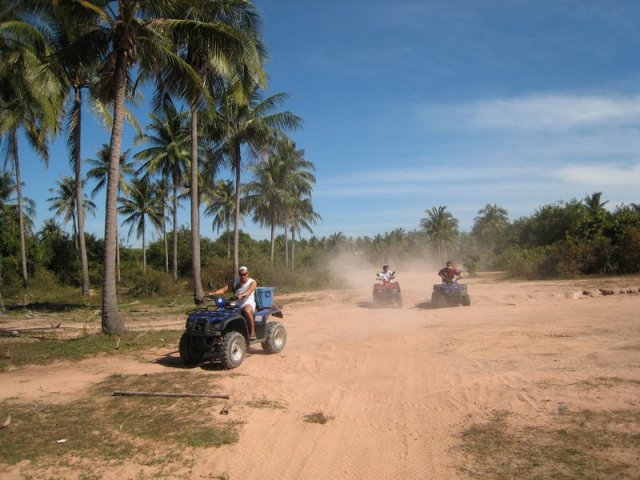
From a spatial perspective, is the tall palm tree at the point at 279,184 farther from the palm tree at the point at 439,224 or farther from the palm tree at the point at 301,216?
the palm tree at the point at 439,224

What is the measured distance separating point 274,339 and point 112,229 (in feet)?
15.8

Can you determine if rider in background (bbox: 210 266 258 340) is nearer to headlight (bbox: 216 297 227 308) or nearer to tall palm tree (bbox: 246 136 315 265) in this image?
headlight (bbox: 216 297 227 308)

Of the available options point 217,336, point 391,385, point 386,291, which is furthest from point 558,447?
point 386,291

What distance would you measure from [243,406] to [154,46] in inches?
370

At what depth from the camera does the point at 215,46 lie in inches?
513

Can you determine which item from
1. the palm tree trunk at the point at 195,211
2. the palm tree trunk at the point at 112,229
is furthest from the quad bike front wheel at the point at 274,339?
the palm tree trunk at the point at 195,211

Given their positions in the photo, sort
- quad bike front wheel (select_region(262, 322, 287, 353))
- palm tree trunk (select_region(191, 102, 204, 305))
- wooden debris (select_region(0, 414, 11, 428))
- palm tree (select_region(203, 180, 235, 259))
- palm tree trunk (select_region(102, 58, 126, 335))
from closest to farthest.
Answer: wooden debris (select_region(0, 414, 11, 428)) < quad bike front wheel (select_region(262, 322, 287, 353)) < palm tree trunk (select_region(102, 58, 126, 335)) < palm tree trunk (select_region(191, 102, 204, 305)) < palm tree (select_region(203, 180, 235, 259))

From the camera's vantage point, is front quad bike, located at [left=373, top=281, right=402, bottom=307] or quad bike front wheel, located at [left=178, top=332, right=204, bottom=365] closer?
quad bike front wheel, located at [left=178, top=332, right=204, bottom=365]

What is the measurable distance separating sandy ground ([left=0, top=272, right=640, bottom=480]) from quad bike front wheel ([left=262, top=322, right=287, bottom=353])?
→ 1.02ft

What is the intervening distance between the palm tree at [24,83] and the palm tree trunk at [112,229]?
1.91 m

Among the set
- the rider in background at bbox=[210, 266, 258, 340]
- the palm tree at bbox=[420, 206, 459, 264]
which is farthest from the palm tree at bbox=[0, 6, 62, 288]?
the palm tree at bbox=[420, 206, 459, 264]

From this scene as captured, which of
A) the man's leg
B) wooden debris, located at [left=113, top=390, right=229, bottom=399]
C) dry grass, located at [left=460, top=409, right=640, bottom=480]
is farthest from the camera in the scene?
the man's leg

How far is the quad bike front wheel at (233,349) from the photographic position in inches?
318

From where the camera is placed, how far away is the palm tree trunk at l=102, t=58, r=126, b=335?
36.6 ft
